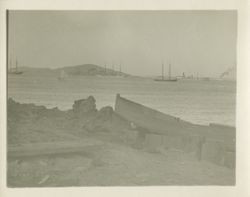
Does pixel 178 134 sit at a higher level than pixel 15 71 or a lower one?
lower

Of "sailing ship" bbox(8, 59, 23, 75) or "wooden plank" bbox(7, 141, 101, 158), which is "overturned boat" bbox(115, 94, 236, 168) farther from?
"sailing ship" bbox(8, 59, 23, 75)

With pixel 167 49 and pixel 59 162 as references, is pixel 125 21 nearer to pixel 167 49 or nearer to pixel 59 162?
pixel 167 49

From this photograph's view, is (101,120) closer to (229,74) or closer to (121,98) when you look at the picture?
(121,98)

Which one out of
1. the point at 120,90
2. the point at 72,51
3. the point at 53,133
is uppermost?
the point at 72,51

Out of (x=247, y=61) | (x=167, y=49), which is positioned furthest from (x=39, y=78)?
(x=247, y=61)

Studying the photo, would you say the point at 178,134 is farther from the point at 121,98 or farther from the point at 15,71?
the point at 15,71

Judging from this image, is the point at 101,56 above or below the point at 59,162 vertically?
above

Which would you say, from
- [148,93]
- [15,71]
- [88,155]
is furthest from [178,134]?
[15,71]
